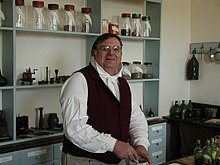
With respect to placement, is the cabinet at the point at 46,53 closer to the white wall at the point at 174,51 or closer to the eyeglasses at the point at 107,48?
the white wall at the point at 174,51

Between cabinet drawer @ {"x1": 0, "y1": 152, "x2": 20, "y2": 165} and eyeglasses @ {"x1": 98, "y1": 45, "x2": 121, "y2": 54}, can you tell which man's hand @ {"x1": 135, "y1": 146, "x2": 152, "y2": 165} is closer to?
eyeglasses @ {"x1": 98, "y1": 45, "x2": 121, "y2": 54}

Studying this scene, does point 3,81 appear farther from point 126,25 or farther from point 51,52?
point 126,25

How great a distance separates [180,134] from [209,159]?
6.41 feet

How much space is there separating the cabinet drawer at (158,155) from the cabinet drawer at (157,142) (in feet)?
0.15

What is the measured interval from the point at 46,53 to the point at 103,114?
135 centimetres

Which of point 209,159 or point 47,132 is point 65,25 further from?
point 209,159

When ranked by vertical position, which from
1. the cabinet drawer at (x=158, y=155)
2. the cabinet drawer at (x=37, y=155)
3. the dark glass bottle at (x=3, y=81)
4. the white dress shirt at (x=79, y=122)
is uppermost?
the dark glass bottle at (x=3, y=81)

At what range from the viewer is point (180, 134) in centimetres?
384

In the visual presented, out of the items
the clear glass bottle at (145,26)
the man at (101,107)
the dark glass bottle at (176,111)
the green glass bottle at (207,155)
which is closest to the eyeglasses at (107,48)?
the man at (101,107)

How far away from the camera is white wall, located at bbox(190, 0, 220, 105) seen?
3.96m

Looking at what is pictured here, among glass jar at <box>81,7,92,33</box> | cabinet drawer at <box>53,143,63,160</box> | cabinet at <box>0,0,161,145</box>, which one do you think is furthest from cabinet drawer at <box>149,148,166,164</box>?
glass jar at <box>81,7,92,33</box>

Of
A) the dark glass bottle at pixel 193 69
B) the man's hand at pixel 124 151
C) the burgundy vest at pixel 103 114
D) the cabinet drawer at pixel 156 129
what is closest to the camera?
the man's hand at pixel 124 151

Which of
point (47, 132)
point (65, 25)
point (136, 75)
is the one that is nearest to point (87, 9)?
point (65, 25)

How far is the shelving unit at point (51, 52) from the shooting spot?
2570 mm
